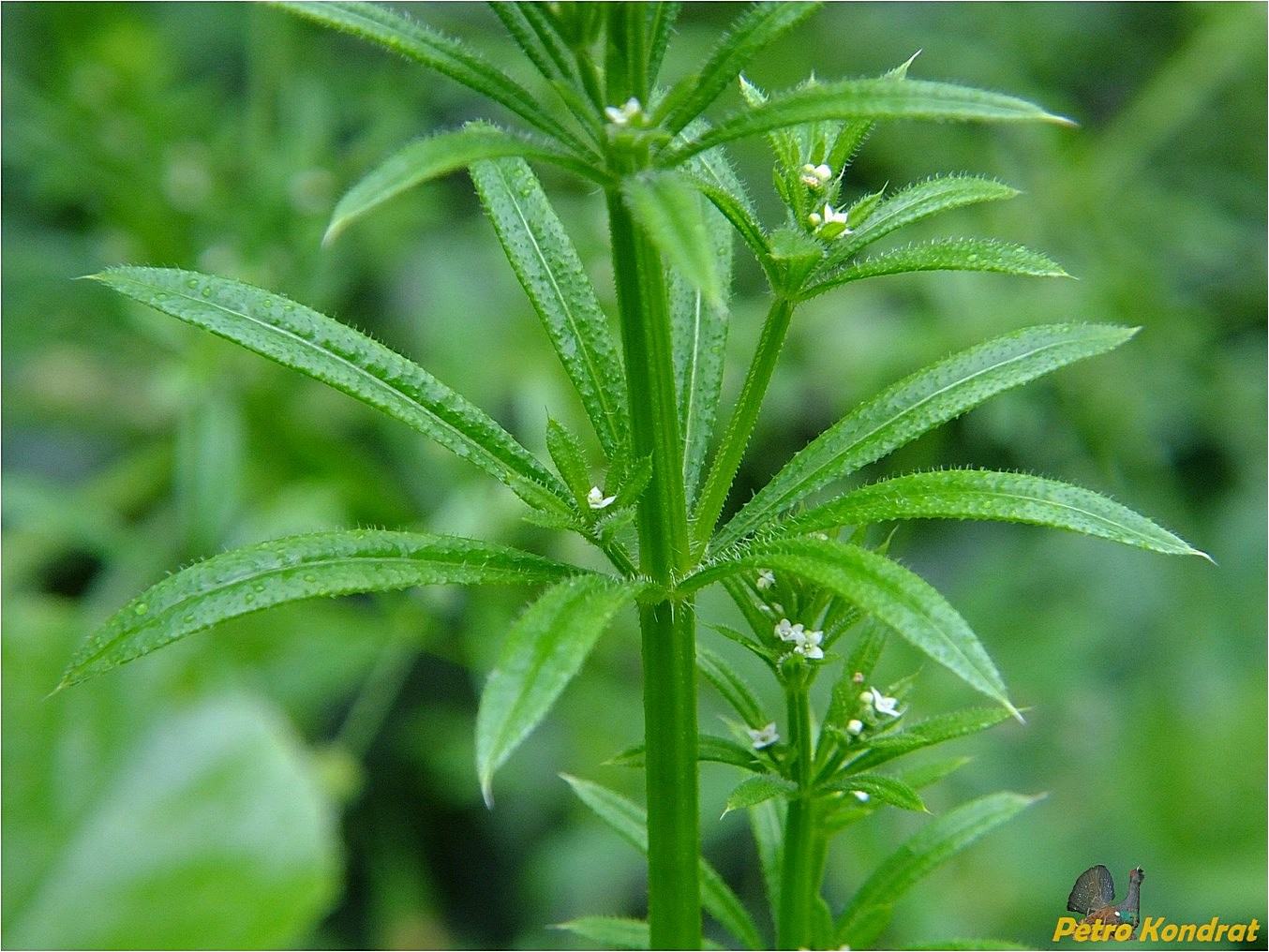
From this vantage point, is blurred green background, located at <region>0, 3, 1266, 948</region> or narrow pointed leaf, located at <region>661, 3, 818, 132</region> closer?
narrow pointed leaf, located at <region>661, 3, 818, 132</region>

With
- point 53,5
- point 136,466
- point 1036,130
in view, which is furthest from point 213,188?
point 1036,130

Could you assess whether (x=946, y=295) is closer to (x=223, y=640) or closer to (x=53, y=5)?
(x=223, y=640)

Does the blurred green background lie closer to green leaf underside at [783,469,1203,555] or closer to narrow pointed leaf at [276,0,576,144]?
green leaf underside at [783,469,1203,555]

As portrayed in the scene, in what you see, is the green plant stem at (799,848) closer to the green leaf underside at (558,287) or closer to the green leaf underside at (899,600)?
the green leaf underside at (899,600)

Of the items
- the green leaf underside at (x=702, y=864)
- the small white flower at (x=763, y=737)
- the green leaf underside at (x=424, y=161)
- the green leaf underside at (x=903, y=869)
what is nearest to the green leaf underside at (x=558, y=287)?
the green leaf underside at (x=424, y=161)

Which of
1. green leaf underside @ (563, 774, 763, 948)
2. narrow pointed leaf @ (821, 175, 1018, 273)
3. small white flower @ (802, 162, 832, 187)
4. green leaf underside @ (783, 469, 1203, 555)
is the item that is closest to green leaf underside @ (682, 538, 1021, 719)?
green leaf underside @ (783, 469, 1203, 555)

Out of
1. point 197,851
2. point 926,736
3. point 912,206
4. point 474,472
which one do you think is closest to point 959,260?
point 912,206

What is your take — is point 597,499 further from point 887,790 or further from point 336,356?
point 887,790
